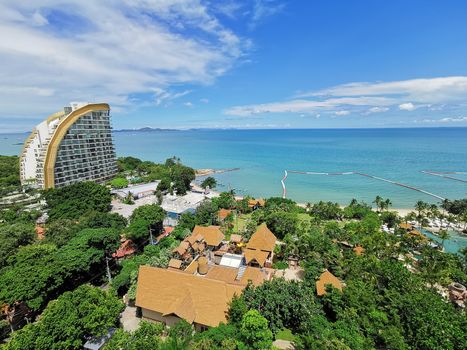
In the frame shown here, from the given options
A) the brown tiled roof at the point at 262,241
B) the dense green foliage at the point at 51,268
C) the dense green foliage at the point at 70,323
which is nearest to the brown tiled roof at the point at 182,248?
the dense green foliage at the point at 51,268

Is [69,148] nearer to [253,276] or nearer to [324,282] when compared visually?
[253,276]

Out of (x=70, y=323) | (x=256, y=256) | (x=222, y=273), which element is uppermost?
(x=70, y=323)

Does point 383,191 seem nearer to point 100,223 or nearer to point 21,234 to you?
point 100,223

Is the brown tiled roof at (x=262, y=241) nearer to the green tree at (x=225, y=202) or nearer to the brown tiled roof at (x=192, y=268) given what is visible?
the brown tiled roof at (x=192, y=268)

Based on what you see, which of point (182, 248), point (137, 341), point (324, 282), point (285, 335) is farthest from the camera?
point (182, 248)

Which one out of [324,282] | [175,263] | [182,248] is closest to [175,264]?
[175,263]

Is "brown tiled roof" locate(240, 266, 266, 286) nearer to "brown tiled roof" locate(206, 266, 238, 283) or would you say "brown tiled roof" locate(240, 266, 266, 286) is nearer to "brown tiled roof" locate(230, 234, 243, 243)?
"brown tiled roof" locate(206, 266, 238, 283)

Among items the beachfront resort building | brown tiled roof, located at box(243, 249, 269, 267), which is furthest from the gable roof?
the beachfront resort building

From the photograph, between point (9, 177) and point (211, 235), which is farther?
point (9, 177)
